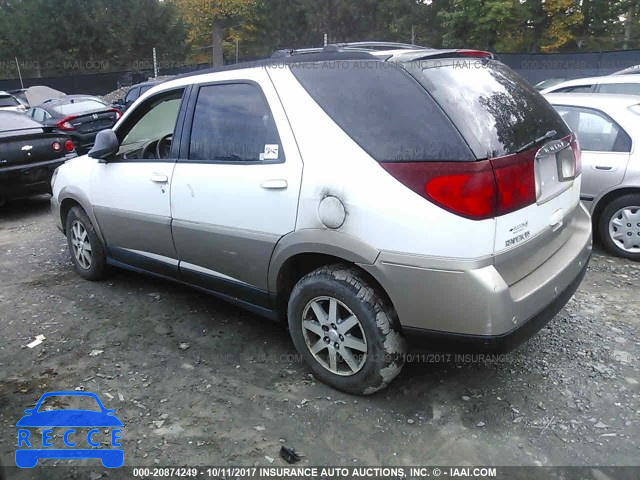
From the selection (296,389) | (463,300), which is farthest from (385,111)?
(296,389)

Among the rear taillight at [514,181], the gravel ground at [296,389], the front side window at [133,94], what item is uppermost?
the rear taillight at [514,181]

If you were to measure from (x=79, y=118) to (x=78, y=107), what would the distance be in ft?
2.43

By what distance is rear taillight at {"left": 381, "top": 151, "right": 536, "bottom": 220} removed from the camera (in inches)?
94.3

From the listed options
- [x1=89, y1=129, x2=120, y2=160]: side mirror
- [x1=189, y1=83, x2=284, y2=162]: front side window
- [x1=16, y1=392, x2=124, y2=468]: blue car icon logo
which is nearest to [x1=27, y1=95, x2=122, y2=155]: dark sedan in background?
[x1=89, y1=129, x2=120, y2=160]: side mirror

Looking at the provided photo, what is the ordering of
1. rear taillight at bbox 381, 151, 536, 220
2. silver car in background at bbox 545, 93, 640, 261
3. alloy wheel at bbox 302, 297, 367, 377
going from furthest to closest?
silver car in background at bbox 545, 93, 640, 261 → alloy wheel at bbox 302, 297, 367, 377 → rear taillight at bbox 381, 151, 536, 220

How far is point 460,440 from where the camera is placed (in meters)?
2.62

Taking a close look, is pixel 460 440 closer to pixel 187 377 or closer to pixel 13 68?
pixel 187 377

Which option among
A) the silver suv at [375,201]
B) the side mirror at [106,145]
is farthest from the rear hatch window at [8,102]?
the silver suv at [375,201]

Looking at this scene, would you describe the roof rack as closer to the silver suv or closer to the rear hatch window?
the silver suv

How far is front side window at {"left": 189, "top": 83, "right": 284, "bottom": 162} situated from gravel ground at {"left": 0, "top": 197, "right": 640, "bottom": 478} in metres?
1.29

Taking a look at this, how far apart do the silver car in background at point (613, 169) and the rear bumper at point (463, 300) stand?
109 inches

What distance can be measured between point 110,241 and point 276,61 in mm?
2197

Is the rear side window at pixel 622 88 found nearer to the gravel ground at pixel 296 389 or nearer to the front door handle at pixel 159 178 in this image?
the gravel ground at pixel 296 389

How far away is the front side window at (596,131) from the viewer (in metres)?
5.01
